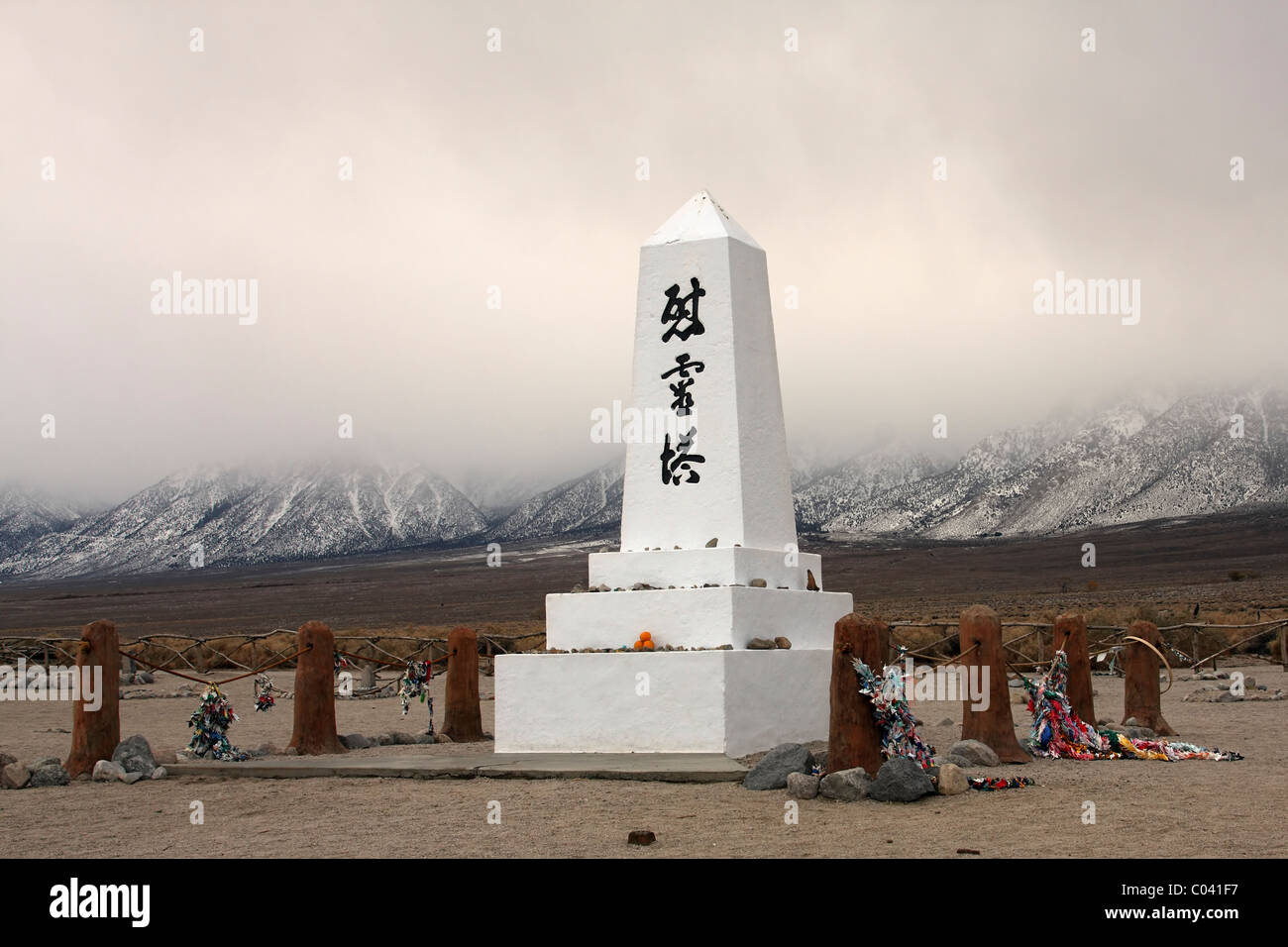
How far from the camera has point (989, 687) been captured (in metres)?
11.6

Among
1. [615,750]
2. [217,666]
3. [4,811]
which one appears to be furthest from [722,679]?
[217,666]

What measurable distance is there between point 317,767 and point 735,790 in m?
3.96

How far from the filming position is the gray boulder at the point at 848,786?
934 cm

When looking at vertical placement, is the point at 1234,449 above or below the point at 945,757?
above

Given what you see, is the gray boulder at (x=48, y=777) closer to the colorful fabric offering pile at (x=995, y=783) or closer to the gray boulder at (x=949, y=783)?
the gray boulder at (x=949, y=783)

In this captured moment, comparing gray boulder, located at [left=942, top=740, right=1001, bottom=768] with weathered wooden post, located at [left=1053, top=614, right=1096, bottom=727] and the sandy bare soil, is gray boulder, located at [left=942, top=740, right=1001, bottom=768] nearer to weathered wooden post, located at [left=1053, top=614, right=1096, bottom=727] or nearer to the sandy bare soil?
the sandy bare soil

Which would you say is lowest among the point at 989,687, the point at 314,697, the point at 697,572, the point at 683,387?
the point at 314,697

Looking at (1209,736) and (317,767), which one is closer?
(317,767)

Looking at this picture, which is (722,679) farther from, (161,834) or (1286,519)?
(1286,519)

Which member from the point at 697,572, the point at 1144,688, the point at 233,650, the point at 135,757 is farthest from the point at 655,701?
the point at 233,650

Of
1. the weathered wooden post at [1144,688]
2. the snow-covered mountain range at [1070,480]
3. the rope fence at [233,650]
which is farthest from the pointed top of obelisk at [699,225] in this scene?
the snow-covered mountain range at [1070,480]

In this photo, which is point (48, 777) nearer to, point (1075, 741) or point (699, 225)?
point (699, 225)

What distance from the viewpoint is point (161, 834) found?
29.1 feet

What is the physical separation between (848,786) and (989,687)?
2809 millimetres
